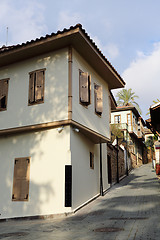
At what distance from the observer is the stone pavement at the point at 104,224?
6.17 m

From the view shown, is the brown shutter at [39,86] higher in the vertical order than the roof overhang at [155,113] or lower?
higher

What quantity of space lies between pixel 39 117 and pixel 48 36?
3.12 m

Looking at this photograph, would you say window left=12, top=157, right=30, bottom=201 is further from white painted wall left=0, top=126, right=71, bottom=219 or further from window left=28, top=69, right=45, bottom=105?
window left=28, top=69, right=45, bottom=105

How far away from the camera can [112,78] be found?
45.6ft

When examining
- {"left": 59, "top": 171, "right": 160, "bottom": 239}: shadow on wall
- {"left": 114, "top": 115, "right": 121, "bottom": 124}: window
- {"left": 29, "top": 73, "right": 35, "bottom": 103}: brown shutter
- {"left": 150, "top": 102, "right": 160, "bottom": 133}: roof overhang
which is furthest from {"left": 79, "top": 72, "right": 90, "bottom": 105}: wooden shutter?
{"left": 114, "top": 115, "right": 121, "bottom": 124}: window

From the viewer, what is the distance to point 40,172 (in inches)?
392

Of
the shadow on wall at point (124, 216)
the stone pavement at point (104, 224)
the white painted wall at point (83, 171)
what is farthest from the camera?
the white painted wall at point (83, 171)

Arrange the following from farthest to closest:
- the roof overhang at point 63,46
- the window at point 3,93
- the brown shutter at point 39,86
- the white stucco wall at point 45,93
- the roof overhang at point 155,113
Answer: the window at point 3,93 → the brown shutter at point 39,86 → the roof overhang at point 155,113 → the white stucco wall at point 45,93 → the roof overhang at point 63,46

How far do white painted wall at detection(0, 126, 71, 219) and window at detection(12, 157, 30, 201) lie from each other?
0.56 ft

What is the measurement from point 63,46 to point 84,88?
6.20ft

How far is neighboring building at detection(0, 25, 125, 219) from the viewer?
963 cm

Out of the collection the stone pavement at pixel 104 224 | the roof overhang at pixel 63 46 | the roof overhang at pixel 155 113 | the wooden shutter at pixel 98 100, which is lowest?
the stone pavement at pixel 104 224

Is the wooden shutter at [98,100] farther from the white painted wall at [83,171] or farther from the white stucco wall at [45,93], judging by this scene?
the white stucco wall at [45,93]

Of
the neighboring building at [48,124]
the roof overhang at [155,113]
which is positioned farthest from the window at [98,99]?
the roof overhang at [155,113]
